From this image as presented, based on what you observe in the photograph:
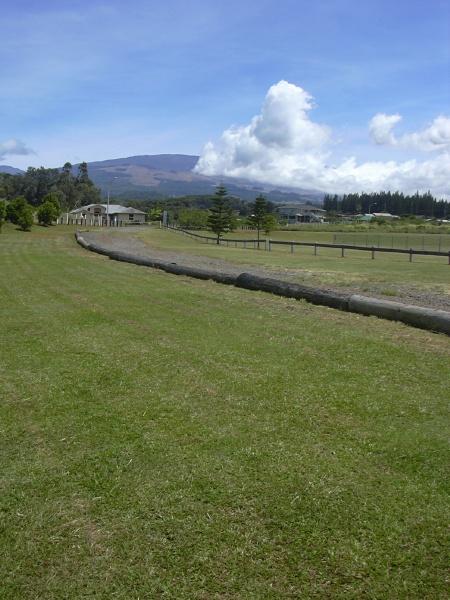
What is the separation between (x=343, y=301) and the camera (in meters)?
11.6

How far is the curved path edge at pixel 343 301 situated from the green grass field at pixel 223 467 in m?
1.13

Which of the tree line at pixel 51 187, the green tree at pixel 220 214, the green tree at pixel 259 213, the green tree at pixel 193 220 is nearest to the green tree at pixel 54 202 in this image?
the green tree at pixel 220 214

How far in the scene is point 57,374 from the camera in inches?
255

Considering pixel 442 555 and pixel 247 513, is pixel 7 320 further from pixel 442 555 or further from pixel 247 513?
pixel 442 555

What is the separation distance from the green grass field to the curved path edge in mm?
1129

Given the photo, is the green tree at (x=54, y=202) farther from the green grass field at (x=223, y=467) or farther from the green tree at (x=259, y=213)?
the green grass field at (x=223, y=467)

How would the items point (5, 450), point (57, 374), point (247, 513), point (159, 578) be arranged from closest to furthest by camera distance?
point (159, 578) → point (247, 513) → point (5, 450) → point (57, 374)

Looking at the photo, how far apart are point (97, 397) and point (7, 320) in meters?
4.84

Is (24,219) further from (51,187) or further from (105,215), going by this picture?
(51,187)

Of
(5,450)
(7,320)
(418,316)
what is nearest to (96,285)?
(7,320)

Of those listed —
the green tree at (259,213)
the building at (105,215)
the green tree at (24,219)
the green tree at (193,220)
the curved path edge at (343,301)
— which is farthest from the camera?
the building at (105,215)

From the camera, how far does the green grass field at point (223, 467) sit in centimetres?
309

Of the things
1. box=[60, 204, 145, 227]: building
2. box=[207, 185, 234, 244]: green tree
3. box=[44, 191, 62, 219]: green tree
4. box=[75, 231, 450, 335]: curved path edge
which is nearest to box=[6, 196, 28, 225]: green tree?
box=[44, 191, 62, 219]: green tree

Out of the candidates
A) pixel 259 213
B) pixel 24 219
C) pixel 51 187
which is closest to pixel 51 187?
pixel 51 187
